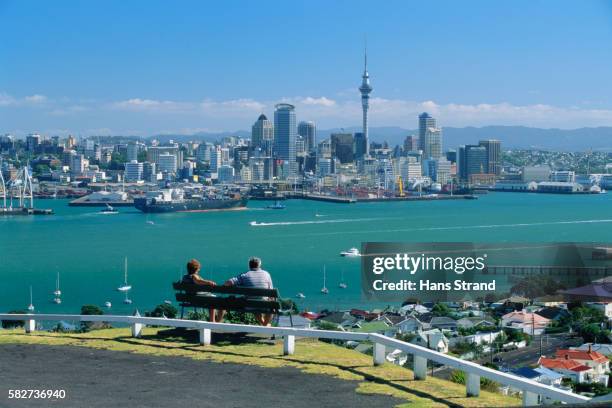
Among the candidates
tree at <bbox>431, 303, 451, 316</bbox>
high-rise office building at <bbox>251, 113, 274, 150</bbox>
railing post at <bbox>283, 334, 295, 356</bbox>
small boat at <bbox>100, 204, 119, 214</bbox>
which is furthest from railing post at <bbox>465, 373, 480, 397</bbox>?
high-rise office building at <bbox>251, 113, 274, 150</bbox>

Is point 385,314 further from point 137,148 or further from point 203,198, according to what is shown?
point 137,148

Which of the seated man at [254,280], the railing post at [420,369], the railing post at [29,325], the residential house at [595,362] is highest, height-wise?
the seated man at [254,280]

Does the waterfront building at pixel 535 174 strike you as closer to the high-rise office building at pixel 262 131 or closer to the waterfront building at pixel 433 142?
the waterfront building at pixel 433 142

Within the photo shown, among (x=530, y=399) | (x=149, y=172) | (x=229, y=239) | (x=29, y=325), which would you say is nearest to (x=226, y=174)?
(x=149, y=172)

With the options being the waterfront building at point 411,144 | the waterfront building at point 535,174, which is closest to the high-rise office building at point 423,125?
the waterfront building at point 411,144

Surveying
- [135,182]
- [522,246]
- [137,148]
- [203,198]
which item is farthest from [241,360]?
[137,148]
